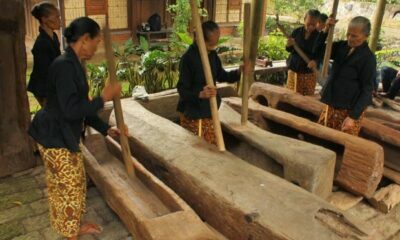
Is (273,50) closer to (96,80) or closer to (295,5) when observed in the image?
(96,80)

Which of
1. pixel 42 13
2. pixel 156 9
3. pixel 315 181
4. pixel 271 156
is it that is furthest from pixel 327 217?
pixel 156 9

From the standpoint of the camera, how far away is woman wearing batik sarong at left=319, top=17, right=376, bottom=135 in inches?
143

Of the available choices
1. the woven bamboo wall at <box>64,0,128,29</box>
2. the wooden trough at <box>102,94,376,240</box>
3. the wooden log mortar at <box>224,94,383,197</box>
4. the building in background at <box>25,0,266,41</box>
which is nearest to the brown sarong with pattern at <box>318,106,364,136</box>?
the wooden log mortar at <box>224,94,383,197</box>

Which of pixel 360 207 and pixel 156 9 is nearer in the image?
pixel 360 207

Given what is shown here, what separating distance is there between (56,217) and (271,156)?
6.41 feet

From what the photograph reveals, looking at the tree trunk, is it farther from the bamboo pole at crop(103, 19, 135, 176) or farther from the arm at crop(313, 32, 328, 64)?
the arm at crop(313, 32, 328, 64)

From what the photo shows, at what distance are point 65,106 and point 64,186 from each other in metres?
0.65

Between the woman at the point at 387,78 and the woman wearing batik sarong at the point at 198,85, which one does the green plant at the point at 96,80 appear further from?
the woman at the point at 387,78

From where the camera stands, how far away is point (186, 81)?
A: 3.51 meters

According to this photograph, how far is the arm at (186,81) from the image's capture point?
3.48 meters

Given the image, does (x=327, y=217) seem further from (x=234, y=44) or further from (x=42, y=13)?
(x=234, y=44)

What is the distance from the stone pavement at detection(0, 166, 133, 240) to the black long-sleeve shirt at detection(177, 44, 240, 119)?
4.10ft

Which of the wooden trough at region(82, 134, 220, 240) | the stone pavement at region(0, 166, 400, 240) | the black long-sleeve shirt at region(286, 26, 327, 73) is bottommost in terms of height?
the stone pavement at region(0, 166, 400, 240)

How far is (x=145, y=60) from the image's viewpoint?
707 centimetres
